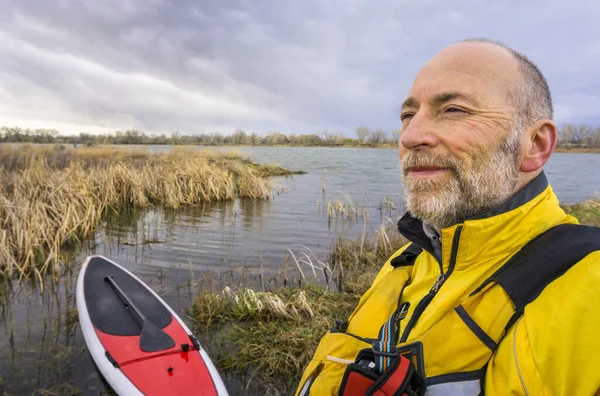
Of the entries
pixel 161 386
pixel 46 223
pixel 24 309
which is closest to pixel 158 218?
pixel 46 223

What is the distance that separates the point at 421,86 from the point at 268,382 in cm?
351

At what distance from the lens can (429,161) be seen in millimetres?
1564

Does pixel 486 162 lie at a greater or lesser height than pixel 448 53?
lesser

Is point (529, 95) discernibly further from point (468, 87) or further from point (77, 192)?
point (77, 192)

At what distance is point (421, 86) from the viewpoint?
1.68 m

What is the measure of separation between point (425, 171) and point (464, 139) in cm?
20

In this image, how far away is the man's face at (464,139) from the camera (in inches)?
59.0

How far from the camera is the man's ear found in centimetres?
152

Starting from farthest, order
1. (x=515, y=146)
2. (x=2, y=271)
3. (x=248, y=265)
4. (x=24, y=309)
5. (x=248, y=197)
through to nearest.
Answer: (x=248, y=197) < (x=248, y=265) < (x=2, y=271) < (x=24, y=309) < (x=515, y=146)

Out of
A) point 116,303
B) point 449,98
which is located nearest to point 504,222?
point 449,98

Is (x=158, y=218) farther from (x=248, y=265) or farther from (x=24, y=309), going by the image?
(x=24, y=309)

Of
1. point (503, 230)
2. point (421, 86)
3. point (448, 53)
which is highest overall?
point (448, 53)

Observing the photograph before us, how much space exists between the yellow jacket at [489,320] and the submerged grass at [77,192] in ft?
21.1

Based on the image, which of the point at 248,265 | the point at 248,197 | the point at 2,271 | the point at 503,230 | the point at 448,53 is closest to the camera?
the point at 503,230
